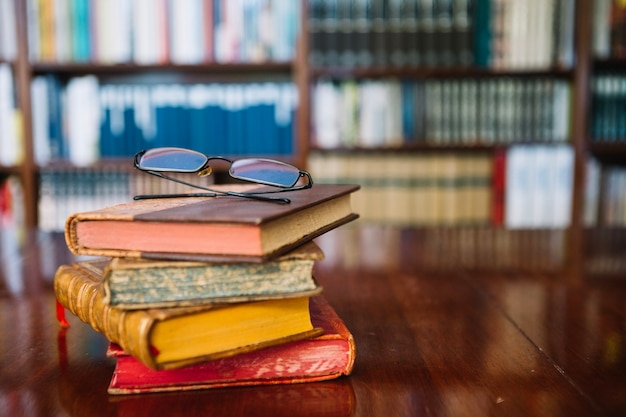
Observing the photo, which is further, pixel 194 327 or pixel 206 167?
pixel 206 167

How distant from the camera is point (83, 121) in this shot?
232 centimetres

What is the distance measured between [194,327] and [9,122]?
2.17 metres

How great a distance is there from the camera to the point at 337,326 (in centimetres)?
54

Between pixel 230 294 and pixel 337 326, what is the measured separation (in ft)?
0.37

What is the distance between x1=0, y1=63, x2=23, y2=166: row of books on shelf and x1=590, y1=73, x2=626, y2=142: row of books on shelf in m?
2.18

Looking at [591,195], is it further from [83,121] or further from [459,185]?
[83,121]

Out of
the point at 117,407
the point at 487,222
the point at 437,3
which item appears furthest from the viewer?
the point at 487,222

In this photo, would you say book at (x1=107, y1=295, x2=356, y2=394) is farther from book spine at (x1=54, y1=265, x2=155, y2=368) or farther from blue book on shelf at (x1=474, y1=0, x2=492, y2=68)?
blue book on shelf at (x1=474, y1=0, x2=492, y2=68)

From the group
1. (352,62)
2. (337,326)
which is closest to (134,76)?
(352,62)

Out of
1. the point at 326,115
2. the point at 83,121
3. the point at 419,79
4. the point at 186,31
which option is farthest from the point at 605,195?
the point at 83,121

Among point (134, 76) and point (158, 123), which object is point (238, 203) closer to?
point (158, 123)

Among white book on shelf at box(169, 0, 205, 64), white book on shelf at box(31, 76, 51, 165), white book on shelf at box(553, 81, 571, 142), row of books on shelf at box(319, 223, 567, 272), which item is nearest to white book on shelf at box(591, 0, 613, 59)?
white book on shelf at box(553, 81, 571, 142)

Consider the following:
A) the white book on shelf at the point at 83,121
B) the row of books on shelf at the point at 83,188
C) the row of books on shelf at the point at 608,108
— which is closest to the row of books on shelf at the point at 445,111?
the row of books on shelf at the point at 608,108

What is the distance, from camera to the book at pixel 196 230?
0.47m
